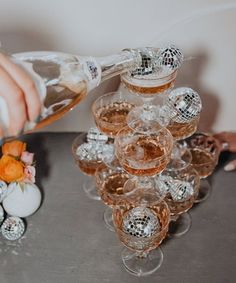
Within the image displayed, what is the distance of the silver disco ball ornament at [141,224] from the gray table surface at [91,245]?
8 cm

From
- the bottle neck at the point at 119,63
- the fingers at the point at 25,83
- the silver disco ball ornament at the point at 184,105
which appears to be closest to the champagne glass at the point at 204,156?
the silver disco ball ornament at the point at 184,105

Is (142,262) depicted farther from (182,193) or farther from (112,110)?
(112,110)

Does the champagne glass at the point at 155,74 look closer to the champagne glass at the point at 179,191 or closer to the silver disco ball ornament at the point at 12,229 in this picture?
the champagne glass at the point at 179,191

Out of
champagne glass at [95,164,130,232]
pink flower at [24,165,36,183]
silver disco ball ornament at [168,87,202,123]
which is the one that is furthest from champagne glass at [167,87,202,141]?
pink flower at [24,165,36,183]

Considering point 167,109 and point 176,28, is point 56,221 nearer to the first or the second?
point 167,109

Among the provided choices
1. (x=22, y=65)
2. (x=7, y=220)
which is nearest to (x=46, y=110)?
(x=22, y=65)

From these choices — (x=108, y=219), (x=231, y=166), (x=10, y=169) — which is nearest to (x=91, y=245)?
(x=108, y=219)

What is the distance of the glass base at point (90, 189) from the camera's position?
0.83 m

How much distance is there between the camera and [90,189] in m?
0.85

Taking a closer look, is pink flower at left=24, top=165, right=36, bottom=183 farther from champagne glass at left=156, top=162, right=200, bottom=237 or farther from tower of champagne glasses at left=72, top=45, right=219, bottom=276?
champagne glass at left=156, top=162, right=200, bottom=237

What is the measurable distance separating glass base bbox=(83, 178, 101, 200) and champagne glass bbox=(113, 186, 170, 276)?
0.38 feet

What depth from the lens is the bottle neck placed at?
621 millimetres

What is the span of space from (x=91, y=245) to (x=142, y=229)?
0.39 ft

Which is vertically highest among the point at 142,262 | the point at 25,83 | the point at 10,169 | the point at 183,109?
the point at 25,83
